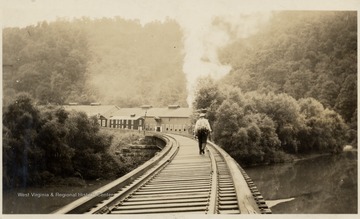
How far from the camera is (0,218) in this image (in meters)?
5.16

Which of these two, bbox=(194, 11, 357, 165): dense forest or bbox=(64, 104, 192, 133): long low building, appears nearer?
bbox=(194, 11, 357, 165): dense forest

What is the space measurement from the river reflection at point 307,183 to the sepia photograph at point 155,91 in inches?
9.5

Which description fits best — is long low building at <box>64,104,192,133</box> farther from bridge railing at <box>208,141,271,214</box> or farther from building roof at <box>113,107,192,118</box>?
bridge railing at <box>208,141,271,214</box>

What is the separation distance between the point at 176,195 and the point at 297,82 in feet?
11.9

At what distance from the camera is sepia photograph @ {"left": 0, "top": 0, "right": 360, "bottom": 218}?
5102 mm

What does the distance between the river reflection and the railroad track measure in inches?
111

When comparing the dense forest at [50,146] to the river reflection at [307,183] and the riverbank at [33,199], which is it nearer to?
the riverbank at [33,199]

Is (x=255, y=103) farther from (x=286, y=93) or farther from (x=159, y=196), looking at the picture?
(x=159, y=196)

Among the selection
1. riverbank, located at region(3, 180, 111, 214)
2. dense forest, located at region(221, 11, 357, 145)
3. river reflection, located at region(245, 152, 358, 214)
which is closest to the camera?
riverbank, located at region(3, 180, 111, 214)

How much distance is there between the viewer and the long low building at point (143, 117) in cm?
666

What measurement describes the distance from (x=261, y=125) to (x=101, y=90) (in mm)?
4858

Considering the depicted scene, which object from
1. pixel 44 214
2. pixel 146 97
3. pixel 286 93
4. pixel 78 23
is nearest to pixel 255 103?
pixel 286 93

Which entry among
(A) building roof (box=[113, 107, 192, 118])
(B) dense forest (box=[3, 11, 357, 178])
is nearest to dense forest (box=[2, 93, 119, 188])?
(B) dense forest (box=[3, 11, 357, 178])

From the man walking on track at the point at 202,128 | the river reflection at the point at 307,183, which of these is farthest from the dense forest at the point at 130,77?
the man walking on track at the point at 202,128
